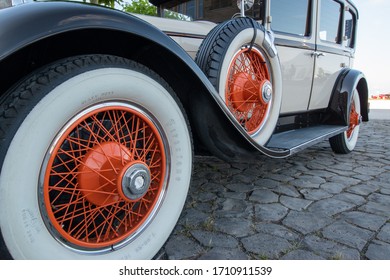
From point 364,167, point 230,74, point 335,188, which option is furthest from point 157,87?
point 364,167

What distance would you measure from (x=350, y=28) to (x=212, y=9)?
244 centimetres

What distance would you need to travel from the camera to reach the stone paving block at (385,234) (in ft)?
5.40

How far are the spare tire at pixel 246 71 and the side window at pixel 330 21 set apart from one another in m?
1.53

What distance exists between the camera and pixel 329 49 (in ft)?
11.0

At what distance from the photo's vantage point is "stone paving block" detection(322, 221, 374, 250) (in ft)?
5.29

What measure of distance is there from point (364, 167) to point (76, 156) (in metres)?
2.95

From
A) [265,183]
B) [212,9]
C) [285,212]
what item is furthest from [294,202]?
[212,9]

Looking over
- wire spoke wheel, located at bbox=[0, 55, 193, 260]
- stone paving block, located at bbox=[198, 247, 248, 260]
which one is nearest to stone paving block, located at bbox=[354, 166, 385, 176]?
stone paving block, located at bbox=[198, 247, 248, 260]

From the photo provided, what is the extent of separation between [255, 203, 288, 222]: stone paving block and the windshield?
4.90 ft

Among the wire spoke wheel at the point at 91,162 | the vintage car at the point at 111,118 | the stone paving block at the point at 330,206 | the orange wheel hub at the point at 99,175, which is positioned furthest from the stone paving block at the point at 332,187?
the orange wheel hub at the point at 99,175

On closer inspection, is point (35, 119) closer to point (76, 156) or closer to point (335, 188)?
point (76, 156)

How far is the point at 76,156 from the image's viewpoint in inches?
47.7

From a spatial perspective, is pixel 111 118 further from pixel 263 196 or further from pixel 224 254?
pixel 263 196

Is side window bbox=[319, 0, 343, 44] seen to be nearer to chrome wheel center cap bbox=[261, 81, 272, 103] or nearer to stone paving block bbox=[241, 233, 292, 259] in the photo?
chrome wheel center cap bbox=[261, 81, 272, 103]
